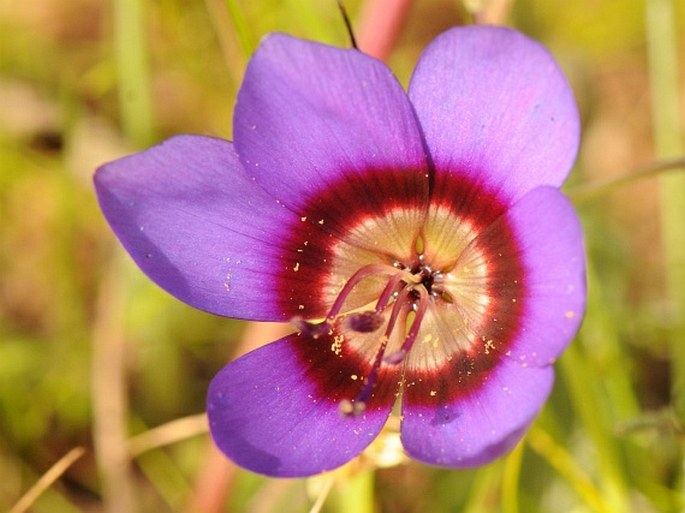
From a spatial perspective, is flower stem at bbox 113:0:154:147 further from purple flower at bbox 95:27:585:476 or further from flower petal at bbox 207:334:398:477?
flower petal at bbox 207:334:398:477

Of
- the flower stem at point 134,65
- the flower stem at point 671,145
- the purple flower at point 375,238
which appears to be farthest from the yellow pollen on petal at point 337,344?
the flower stem at point 671,145

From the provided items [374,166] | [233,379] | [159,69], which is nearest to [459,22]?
[159,69]

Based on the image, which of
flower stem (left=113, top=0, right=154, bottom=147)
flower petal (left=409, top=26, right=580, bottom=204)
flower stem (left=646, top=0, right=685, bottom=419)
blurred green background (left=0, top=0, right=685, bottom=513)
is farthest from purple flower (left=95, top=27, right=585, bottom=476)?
flower stem (left=646, top=0, right=685, bottom=419)

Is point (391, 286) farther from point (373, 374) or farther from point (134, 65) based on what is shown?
point (134, 65)

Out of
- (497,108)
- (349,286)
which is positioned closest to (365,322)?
(349,286)

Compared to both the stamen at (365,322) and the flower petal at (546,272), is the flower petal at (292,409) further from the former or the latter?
the flower petal at (546,272)

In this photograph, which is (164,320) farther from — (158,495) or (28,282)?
(28,282)

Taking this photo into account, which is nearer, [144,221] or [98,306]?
[144,221]
